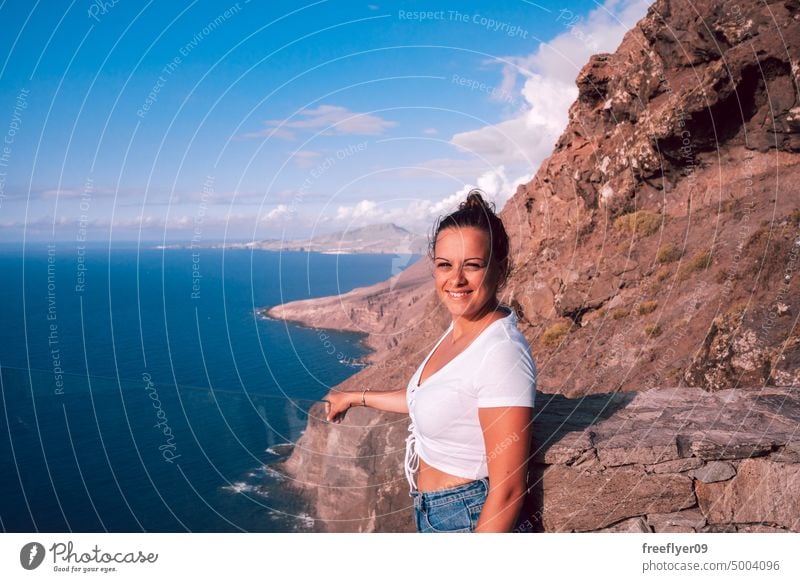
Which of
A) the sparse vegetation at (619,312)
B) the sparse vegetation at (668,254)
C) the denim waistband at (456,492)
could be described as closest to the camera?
the denim waistband at (456,492)

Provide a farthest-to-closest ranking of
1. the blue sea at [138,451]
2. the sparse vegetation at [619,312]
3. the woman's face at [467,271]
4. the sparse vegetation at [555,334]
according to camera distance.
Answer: the sparse vegetation at [555,334], the sparse vegetation at [619,312], the blue sea at [138,451], the woman's face at [467,271]

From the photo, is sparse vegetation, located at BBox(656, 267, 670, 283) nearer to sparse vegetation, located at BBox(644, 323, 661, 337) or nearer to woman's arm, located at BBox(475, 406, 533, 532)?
sparse vegetation, located at BBox(644, 323, 661, 337)

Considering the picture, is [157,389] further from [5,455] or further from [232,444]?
[5,455]

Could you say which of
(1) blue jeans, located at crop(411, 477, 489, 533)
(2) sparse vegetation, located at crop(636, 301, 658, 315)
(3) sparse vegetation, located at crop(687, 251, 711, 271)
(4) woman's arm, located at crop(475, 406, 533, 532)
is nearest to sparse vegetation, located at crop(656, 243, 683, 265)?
(3) sparse vegetation, located at crop(687, 251, 711, 271)

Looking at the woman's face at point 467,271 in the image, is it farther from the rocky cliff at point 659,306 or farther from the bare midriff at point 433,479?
the rocky cliff at point 659,306

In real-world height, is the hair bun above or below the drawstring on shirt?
above

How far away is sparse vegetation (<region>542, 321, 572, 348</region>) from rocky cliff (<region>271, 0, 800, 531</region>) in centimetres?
6

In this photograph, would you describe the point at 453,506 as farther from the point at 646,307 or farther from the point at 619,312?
the point at 619,312

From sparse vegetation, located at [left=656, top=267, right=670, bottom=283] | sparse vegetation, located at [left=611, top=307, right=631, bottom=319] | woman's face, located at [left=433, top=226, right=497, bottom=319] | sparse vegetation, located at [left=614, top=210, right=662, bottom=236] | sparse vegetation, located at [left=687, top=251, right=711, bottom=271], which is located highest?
sparse vegetation, located at [left=614, top=210, right=662, bottom=236]

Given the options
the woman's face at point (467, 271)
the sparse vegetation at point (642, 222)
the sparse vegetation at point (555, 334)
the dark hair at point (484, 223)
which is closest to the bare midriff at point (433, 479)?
the woman's face at point (467, 271)

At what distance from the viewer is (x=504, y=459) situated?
2477mm

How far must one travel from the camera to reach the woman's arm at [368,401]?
148 inches

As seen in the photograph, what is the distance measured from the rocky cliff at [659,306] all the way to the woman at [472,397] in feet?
2.10

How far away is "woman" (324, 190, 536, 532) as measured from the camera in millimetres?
2477
